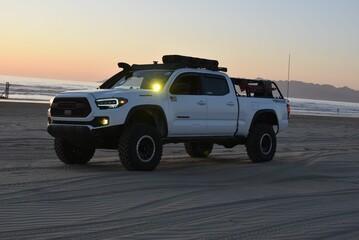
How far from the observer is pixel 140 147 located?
438 inches

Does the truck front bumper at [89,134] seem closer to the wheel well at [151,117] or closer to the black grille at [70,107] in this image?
the black grille at [70,107]

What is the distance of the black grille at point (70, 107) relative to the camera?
1097 centimetres

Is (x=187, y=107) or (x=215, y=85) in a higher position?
(x=215, y=85)

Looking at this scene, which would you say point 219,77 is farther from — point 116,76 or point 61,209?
point 61,209

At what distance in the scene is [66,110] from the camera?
1128 cm

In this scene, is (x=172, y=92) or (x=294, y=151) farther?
(x=294, y=151)

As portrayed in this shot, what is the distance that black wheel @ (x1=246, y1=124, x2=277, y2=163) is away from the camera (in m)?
13.8

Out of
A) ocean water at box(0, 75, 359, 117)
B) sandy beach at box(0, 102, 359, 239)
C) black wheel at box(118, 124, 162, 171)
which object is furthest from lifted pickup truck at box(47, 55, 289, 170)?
ocean water at box(0, 75, 359, 117)

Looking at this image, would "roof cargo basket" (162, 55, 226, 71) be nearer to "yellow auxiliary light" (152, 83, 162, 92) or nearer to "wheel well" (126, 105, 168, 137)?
"yellow auxiliary light" (152, 83, 162, 92)

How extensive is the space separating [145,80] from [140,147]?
5.08 ft

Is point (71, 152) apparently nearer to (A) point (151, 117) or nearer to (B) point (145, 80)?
(A) point (151, 117)

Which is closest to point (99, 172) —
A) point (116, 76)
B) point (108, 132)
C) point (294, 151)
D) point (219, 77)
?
point (108, 132)

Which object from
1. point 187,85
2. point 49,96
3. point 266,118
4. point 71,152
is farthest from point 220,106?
point 49,96

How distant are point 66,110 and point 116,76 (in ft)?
6.26
